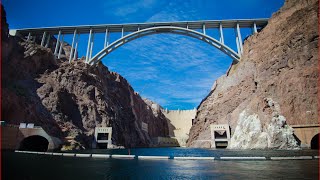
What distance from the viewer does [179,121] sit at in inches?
6565

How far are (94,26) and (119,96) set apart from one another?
27038mm

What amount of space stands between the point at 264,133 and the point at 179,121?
123797 millimetres

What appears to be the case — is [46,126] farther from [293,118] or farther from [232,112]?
[293,118]

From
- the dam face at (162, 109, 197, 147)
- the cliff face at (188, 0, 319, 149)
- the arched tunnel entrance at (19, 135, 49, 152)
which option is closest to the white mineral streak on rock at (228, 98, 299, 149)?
the cliff face at (188, 0, 319, 149)

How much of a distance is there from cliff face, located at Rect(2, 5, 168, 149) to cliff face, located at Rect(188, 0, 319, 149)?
97.1 ft

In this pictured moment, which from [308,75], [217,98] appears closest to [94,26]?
[217,98]

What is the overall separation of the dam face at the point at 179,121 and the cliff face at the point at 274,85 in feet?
A: 285

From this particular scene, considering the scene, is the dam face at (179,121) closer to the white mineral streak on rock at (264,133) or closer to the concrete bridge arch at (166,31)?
the concrete bridge arch at (166,31)

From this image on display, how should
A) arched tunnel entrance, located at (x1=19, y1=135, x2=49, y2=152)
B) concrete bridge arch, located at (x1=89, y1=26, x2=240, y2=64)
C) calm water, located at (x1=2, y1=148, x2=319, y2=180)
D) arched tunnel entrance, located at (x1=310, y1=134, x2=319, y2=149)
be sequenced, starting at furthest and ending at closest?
concrete bridge arch, located at (x1=89, y1=26, x2=240, y2=64)
arched tunnel entrance, located at (x1=310, y1=134, x2=319, y2=149)
arched tunnel entrance, located at (x1=19, y1=135, x2=49, y2=152)
calm water, located at (x1=2, y1=148, x2=319, y2=180)

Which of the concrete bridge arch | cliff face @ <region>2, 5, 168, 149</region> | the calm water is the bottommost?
the calm water

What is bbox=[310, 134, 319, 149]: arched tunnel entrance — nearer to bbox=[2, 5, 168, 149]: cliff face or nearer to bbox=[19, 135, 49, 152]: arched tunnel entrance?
bbox=[2, 5, 168, 149]: cliff face

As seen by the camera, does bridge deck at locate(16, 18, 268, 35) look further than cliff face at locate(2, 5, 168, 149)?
Yes

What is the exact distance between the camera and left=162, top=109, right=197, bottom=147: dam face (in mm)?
158250

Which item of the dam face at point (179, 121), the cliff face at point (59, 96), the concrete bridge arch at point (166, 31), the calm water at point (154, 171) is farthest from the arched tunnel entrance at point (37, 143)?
the dam face at point (179, 121)
